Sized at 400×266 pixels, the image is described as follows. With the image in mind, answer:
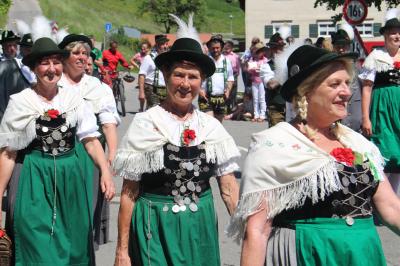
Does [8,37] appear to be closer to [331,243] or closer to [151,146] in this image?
[151,146]

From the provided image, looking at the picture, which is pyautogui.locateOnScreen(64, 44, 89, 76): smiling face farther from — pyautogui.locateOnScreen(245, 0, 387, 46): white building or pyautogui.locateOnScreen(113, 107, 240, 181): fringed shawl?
pyautogui.locateOnScreen(245, 0, 387, 46): white building

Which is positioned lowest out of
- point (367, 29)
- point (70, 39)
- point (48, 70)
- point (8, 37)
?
point (48, 70)

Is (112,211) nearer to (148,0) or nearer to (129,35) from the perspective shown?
(129,35)

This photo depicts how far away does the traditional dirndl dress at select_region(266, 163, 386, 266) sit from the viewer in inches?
147

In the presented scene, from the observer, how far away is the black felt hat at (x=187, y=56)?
16.0 ft

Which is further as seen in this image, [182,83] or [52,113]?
[52,113]

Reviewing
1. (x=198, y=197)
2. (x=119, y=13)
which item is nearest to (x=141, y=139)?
(x=198, y=197)

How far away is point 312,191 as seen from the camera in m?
3.74

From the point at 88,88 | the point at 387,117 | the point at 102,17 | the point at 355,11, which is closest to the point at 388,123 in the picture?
the point at 387,117

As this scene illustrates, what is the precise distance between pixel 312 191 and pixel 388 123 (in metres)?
5.12

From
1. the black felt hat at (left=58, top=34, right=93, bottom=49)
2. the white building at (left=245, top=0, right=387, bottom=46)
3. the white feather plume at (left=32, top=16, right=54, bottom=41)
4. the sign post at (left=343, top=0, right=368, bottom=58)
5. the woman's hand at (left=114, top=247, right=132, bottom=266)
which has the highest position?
the white building at (left=245, top=0, right=387, bottom=46)

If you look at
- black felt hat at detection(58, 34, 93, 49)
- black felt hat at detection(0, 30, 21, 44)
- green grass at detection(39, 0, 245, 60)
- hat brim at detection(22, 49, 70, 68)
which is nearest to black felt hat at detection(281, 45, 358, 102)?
hat brim at detection(22, 49, 70, 68)

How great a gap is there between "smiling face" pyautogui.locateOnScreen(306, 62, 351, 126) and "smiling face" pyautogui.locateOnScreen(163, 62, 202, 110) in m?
1.15

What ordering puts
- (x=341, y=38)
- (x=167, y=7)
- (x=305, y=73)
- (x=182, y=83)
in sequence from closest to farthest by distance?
(x=305, y=73), (x=182, y=83), (x=341, y=38), (x=167, y=7)
